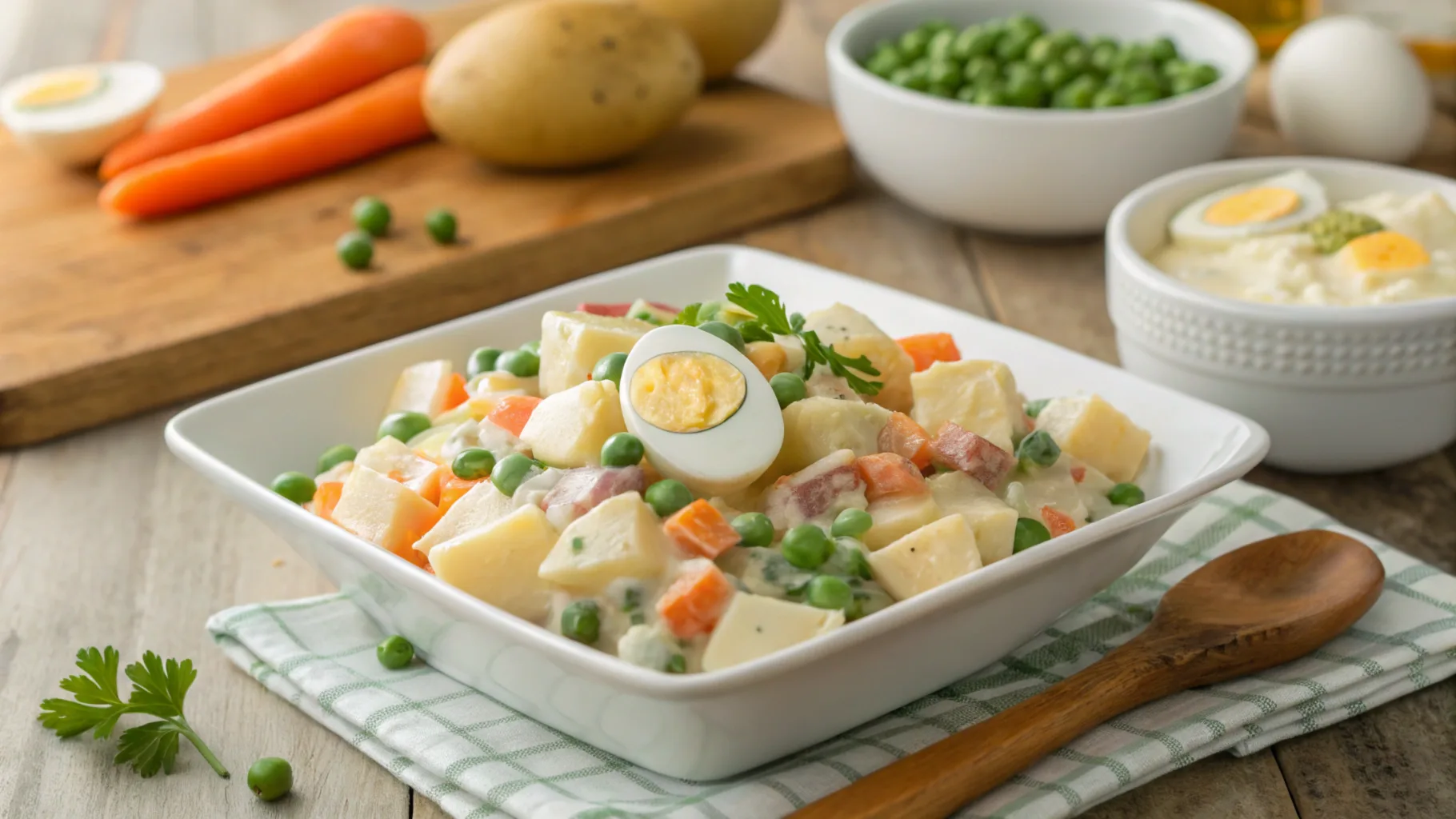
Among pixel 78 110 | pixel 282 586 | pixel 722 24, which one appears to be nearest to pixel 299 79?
pixel 78 110

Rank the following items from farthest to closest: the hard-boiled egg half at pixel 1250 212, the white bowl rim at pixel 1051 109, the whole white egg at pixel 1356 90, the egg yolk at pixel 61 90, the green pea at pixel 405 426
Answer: the egg yolk at pixel 61 90, the whole white egg at pixel 1356 90, the white bowl rim at pixel 1051 109, the hard-boiled egg half at pixel 1250 212, the green pea at pixel 405 426

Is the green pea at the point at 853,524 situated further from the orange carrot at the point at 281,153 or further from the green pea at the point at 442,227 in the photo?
the orange carrot at the point at 281,153

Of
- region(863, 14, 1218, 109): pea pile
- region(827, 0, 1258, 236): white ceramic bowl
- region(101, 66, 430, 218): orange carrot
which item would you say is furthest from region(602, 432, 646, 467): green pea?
region(101, 66, 430, 218): orange carrot

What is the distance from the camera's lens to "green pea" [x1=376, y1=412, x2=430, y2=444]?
2.62m

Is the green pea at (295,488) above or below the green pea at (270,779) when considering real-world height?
above

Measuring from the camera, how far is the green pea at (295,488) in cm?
256

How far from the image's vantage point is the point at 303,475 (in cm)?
262

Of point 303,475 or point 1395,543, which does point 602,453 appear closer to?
point 303,475

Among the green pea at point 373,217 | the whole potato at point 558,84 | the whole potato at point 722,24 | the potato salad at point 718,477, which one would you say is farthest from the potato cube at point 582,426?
the whole potato at point 722,24

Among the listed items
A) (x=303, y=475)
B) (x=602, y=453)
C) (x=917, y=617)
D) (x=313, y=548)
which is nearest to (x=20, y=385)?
(x=303, y=475)

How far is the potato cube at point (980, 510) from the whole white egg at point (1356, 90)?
239 centimetres

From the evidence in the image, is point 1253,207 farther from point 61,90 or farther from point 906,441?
point 61,90

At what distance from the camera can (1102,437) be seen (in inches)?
97.8

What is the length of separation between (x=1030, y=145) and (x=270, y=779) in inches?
95.7
